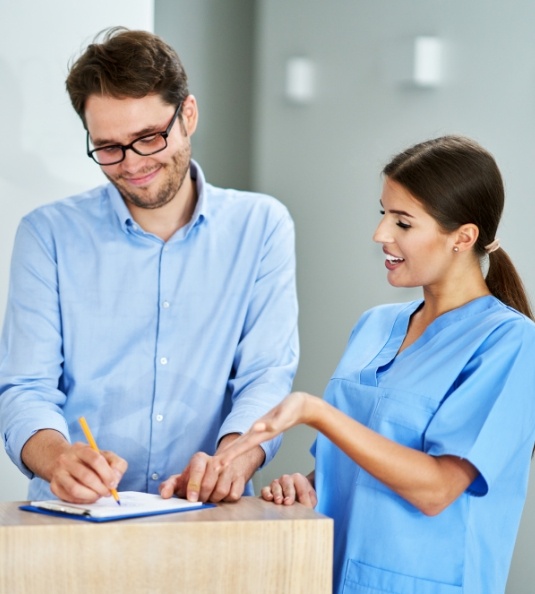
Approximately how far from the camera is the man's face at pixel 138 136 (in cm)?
194

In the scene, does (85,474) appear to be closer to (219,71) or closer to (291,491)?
(291,491)

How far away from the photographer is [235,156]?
11.3 ft

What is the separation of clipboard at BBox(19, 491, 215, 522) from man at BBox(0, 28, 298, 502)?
41 centimetres

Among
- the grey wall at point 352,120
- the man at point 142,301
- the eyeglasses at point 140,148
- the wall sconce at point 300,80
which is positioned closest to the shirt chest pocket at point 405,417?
the man at point 142,301

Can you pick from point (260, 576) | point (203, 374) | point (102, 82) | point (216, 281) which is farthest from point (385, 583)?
point (102, 82)

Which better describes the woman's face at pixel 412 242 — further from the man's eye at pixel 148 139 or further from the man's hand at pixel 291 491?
the man's eye at pixel 148 139

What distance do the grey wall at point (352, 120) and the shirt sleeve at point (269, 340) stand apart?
88cm

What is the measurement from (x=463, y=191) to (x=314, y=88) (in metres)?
1.76

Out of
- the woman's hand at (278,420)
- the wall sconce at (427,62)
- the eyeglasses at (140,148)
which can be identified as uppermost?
the wall sconce at (427,62)

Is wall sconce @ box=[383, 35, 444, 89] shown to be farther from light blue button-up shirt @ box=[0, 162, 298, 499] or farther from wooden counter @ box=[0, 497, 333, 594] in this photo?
wooden counter @ box=[0, 497, 333, 594]

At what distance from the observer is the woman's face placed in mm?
1658

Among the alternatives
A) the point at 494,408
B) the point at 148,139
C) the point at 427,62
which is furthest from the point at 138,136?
the point at 427,62

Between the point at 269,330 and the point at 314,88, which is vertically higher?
the point at 314,88

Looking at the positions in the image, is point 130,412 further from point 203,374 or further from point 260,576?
point 260,576
